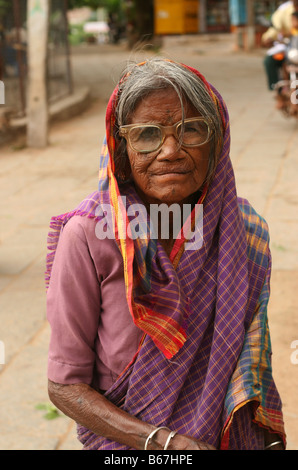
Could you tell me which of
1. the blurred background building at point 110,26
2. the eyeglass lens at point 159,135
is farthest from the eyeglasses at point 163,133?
the blurred background building at point 110,26

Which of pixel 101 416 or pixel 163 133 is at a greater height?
pixel 163 133

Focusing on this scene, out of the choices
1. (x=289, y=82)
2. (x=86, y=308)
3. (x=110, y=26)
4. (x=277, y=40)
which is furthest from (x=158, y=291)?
(x=110, y=26)

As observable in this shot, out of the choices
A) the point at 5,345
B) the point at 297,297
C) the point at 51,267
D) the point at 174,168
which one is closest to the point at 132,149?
the point at 174,168

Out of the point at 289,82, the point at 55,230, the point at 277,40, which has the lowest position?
the point at 289,82

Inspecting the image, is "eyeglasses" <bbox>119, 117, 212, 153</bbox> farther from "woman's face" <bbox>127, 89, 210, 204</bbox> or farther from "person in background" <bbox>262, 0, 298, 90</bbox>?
"person in background" <bbox>262, 0, 298, 90</bbox>

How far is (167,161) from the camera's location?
166cm

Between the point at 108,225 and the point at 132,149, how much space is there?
206 millimetres

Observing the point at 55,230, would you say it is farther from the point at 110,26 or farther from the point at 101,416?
the point at 110,26

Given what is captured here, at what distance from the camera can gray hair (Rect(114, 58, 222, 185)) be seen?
163 cm

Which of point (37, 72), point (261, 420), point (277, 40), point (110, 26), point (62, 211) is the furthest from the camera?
point (110, 26)

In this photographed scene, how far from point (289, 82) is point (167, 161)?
276 inches

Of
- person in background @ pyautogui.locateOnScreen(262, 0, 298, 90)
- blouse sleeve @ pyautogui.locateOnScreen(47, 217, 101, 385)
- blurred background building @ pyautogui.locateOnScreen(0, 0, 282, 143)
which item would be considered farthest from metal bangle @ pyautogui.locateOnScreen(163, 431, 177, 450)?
person in background @ pyautogui.locateOnScreen(262, 0, 298, 90)

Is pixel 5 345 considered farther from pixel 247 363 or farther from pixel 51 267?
pixel 247 363

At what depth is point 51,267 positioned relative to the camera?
5.98 feet
